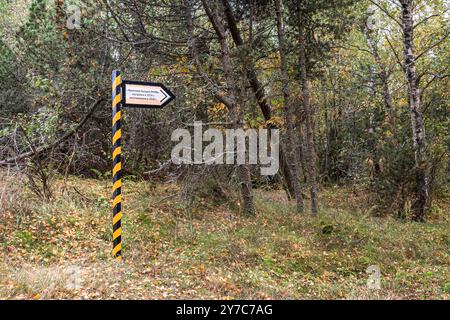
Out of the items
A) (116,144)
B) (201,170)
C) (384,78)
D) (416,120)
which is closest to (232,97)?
(201,170)

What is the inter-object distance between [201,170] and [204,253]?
128 inches

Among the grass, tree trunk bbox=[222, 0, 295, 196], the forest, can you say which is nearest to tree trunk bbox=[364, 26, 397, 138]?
the forest

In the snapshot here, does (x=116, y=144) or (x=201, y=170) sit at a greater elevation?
(x=116, y=144)

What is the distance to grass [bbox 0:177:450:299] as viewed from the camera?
19.4ft

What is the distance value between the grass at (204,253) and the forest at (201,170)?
0.14 ft

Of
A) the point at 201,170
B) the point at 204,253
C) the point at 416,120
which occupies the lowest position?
the point at 204,253

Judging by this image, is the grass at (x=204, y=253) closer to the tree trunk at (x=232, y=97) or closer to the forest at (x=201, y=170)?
the forest at (x=201, y=170)

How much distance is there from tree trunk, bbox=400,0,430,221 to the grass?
3.11 ft

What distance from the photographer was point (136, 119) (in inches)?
494

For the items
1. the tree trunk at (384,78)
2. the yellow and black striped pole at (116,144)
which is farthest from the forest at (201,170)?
the tree trunk at (384,78)

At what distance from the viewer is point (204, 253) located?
770 centimetres

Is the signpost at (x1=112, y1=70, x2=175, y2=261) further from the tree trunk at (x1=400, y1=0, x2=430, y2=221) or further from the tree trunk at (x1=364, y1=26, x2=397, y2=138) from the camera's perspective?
the tree trunk at (x1=364, y1=26, x2=397, y2=138)

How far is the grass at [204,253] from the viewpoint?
5906 millimetres

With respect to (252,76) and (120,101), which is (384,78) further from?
(120,101)
